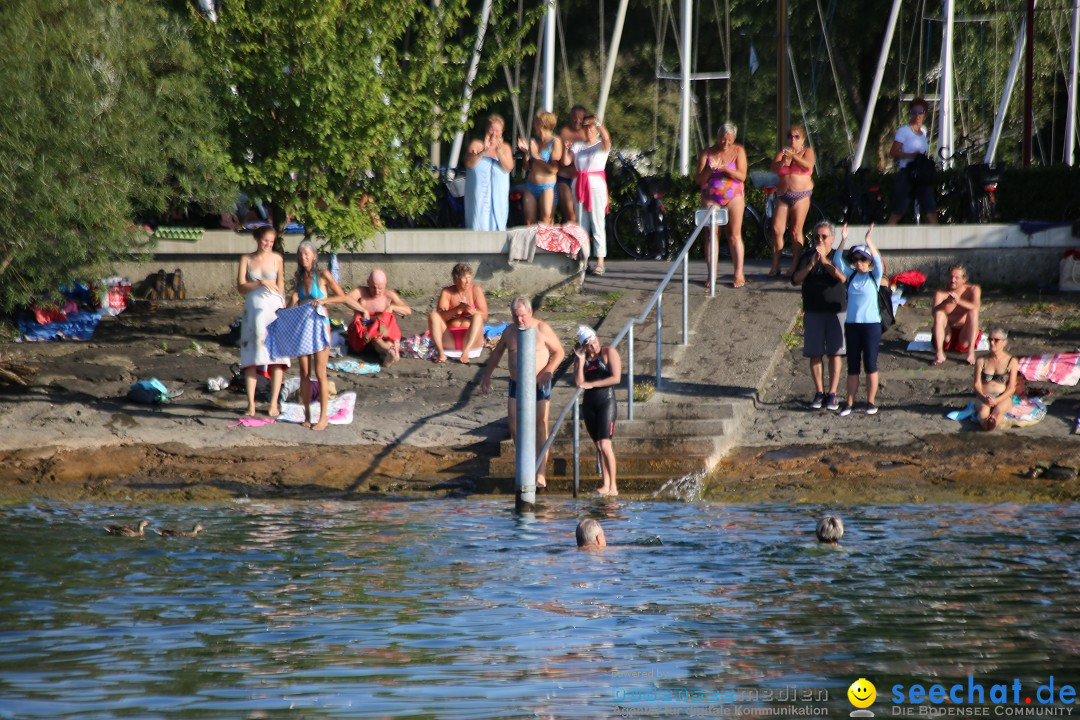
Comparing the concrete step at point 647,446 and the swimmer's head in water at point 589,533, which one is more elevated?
the concrete step at point 647,446

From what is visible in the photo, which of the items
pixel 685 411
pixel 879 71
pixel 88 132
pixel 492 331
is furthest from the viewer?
pixel 879 71

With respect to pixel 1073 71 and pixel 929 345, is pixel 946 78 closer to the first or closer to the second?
pixel 1073 71

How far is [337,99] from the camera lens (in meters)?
18.5

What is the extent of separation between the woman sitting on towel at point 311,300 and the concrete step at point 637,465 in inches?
89.8

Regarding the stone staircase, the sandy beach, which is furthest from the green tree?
the stone staircase

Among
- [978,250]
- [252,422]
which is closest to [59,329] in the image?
[252,422]

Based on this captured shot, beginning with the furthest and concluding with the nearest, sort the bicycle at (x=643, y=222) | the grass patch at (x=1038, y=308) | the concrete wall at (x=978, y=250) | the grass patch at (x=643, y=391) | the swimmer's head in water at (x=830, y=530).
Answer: the bicycle at (x=643, y=222), the concrete wall at (x=978, y=250), the grass patch at (x=1038, y=308), the grass patch at (x=643, y=391), the swimmer's head in water at (x=830, y=530)

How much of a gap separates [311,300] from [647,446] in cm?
397

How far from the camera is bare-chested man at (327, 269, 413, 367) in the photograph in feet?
60.6

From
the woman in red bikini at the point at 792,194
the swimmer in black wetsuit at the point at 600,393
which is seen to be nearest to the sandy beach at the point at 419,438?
the swimmer in black wetsuit at the point at 600,393

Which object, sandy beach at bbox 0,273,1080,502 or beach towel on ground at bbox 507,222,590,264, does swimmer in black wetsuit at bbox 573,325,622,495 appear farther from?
beach towel on ground at bbox 507,222,590,264

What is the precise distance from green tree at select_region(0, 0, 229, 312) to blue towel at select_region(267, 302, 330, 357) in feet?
8.24

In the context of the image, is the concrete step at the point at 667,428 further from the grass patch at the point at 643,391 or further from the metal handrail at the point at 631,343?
the grass patch at the point at 643,391

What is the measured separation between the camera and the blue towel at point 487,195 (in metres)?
21.7
